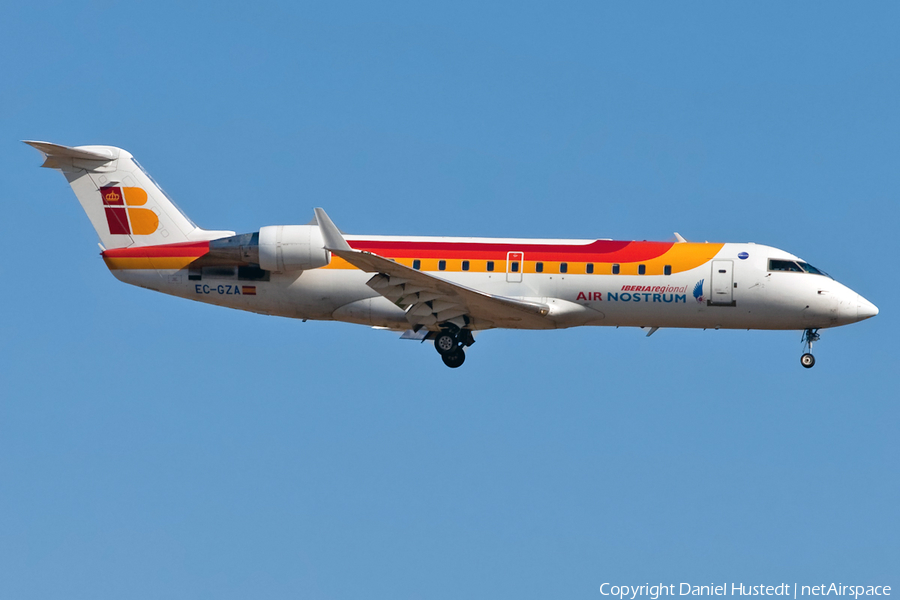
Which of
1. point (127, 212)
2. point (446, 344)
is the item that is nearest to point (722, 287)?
point (446, 344)

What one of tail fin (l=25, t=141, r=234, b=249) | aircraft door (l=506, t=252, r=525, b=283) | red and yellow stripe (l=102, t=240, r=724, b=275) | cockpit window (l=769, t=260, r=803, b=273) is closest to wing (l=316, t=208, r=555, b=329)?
aircraft door (l=506, t=252, r=525, b=283)

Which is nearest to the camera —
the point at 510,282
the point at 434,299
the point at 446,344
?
the point at 434,299

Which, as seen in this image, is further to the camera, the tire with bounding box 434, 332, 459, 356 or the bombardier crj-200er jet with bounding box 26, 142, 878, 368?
the tire with bounding box 434, 332, 459, 356

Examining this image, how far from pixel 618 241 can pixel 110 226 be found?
14.3m

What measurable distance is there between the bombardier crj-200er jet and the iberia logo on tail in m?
0.81

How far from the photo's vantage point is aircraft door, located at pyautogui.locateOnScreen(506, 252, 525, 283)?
2738cm

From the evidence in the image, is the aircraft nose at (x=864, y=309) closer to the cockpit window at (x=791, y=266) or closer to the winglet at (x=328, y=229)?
the cockpit window at (x=791, y=266)

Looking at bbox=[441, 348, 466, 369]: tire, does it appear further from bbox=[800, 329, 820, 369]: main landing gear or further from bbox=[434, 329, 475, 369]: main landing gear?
bbox=[800, 329, 820, 369]: main landing gear

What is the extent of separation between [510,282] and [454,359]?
2.61m

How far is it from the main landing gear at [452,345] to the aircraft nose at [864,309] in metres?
10.6

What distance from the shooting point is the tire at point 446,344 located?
90.8 feet

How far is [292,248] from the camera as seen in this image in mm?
26703

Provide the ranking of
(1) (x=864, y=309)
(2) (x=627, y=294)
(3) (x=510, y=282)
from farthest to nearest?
(1) (x=864, y=309) < (3) (x=510, y=282) < (2) (x=627, y=294)

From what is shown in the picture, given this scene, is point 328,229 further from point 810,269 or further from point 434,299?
point 810,269
